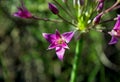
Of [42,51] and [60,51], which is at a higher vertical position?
[60,51]

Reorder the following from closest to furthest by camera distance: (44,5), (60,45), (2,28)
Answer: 1. (60,45)
2. (44,5)
3. (2,28)

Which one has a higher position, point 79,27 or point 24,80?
point 79,27

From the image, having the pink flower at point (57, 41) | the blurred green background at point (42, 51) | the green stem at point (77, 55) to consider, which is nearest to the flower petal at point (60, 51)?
the pink flower at point (57, 41)

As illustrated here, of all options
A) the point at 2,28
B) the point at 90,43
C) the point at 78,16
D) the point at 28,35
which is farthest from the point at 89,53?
the point at 78,16

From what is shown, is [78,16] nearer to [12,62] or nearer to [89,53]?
[89,53]

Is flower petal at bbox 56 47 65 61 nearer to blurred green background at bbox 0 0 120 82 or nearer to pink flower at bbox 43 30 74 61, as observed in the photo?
pink flower at bbox 43 30 74 61

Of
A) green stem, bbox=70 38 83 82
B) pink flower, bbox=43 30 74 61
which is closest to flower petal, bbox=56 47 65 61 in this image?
pink flower, bbox=43 30 74 61

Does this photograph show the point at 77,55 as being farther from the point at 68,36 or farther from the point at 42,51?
the point at 42,51

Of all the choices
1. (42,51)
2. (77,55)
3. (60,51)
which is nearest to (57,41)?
(60,51)

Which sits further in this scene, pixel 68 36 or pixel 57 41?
pixel 57 41
